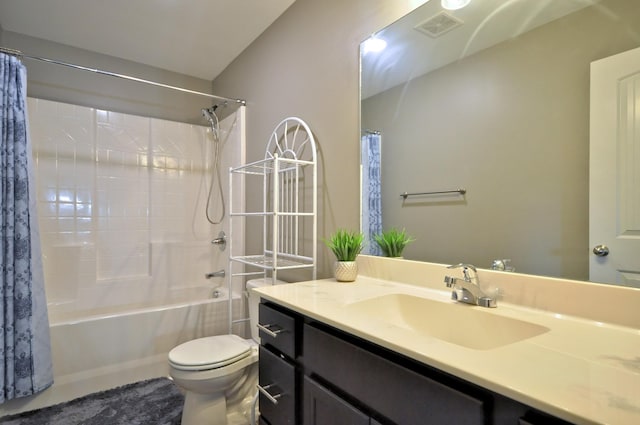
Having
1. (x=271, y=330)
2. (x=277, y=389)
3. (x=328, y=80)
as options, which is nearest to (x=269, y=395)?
(x=277, y=389)

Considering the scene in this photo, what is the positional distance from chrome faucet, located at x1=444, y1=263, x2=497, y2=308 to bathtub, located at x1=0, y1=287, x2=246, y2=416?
6.06 ft

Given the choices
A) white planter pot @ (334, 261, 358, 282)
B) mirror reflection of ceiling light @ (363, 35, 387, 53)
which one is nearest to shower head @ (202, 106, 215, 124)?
mirror reflection of ceiling light @ (363, 35, 387, 53)

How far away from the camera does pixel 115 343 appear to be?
2148 millimetres

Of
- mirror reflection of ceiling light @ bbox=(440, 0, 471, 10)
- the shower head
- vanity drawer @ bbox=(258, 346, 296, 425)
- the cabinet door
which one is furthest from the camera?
the shower head

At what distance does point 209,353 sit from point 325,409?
90 centimetres

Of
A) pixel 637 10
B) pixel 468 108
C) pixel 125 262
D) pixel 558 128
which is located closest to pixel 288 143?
pixel 468 108

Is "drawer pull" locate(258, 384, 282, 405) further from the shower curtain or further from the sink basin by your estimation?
the shower curtain

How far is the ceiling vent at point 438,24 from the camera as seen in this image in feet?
4.13

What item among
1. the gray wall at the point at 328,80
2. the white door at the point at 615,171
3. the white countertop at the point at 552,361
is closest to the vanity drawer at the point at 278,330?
the white countertop at the point at 552,361

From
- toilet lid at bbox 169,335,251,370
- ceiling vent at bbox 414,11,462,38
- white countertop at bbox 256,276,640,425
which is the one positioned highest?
ceiling vent at bbox 414,11,462,38

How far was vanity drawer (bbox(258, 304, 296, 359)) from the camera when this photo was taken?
105 centimetres

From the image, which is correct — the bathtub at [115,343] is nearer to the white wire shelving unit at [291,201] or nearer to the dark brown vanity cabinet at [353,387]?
the white wire shelving unit at [291,201]

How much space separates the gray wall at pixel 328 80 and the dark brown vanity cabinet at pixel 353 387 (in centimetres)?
68

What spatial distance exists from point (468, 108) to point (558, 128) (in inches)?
12.7
